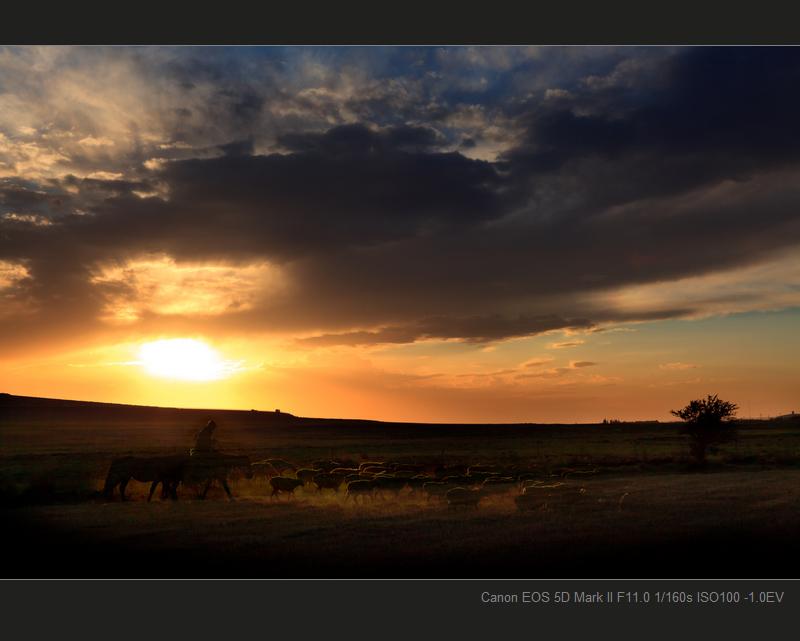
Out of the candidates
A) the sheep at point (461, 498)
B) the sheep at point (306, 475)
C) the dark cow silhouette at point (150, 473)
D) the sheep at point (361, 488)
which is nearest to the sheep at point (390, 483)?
the sheep at point (361, 488)

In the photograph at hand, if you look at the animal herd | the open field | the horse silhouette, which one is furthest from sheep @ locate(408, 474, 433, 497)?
the horse silhouette

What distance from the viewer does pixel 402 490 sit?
19578 mm

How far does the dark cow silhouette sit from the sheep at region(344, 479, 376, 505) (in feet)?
18.7

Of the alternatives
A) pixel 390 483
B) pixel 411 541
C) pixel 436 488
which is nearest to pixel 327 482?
pixel 390 483

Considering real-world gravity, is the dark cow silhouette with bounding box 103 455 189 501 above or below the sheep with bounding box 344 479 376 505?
above

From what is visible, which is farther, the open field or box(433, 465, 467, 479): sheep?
box(433, 465, 467, 479): sheep

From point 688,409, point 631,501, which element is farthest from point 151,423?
point 631,501

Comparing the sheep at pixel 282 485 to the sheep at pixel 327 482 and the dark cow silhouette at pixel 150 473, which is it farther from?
the dark cow silhouette at pixel 150 473

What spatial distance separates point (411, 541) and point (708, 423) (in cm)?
3664

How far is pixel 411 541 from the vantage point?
11281mm

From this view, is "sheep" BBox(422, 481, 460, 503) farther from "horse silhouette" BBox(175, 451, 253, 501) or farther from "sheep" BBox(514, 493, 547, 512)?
"horse silhouette" BBox(175, 451, 253, 501)

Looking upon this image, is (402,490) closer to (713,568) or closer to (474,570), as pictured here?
(474,570)

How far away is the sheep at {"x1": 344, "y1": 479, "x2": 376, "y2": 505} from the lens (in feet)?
59.0

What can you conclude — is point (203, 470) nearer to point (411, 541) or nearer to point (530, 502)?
point (411, 541)
